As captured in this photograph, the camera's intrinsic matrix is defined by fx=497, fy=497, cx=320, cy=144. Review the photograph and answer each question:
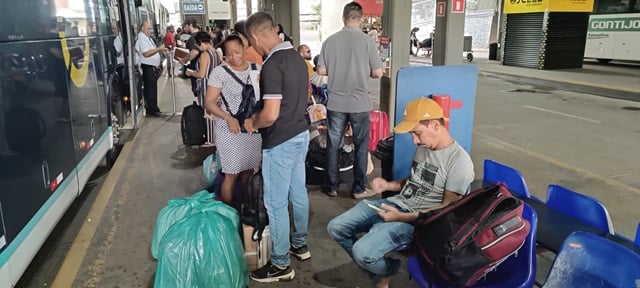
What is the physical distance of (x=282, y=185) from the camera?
3.24 m

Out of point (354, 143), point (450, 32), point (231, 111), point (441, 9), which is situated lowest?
point (354, 143)

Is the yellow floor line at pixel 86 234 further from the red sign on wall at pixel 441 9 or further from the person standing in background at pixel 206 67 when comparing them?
the red sign on wall at pixel 441 9

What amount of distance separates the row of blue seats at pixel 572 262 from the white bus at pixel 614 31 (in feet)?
54.9

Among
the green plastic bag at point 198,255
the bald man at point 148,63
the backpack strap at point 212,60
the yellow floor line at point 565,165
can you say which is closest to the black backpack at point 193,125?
the backpack strap at point 212,60

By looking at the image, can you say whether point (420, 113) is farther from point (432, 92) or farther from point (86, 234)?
point (86, 234)

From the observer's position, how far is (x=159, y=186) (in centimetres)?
547

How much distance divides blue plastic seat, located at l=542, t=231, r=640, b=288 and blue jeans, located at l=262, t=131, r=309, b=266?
64.8 inches

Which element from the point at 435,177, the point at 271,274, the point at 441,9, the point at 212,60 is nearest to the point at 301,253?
the point at 271,274

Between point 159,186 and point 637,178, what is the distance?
17.7 feet

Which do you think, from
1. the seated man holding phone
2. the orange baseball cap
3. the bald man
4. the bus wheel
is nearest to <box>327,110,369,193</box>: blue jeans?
the seated man holding phone

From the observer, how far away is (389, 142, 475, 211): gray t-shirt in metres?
2.72

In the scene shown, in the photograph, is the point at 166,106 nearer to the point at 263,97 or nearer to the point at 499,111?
the point at 499,111

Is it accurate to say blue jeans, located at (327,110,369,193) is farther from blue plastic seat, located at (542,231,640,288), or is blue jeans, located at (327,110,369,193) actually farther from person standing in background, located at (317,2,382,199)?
blue plastic seat, located at (542,231,640,288)

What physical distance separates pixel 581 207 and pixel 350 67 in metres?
2.42
